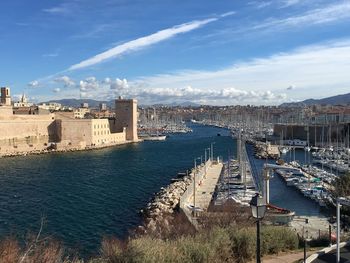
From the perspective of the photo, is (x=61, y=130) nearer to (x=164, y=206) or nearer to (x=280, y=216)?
(x=164, y=206)

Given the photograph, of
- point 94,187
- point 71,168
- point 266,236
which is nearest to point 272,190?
point 94,187

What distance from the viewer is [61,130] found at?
4488 cm

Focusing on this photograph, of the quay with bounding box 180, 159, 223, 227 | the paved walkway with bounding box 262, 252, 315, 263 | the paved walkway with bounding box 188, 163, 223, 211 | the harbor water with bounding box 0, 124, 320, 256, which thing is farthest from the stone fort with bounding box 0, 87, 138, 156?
the paved walkway with bounding box 262, 252, 315, 263

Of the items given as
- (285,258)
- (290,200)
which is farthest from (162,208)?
(285,258)

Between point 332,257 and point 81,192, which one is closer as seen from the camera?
point 332,257

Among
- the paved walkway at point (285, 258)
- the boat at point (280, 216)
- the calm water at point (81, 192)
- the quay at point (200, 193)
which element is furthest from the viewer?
the quay at point (200, 193)

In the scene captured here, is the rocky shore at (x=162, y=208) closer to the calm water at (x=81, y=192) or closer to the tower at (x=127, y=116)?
the calm water at (x=81, y=192)

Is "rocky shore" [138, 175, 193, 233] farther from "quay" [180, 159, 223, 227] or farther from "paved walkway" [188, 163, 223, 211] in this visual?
"paved walkway" [188, 163, 223, 211]

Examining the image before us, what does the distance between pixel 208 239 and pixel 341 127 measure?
157ft

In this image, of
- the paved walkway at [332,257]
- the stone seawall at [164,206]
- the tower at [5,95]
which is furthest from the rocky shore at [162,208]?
the tower at [5,95]

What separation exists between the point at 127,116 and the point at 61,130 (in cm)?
1093

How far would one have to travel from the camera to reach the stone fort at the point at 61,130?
133ft

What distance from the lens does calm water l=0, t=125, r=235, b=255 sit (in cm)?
1414

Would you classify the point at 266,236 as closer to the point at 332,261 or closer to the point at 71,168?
the point at 332,261
